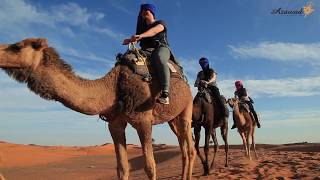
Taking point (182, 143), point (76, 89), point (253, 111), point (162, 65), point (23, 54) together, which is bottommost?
point (182, 143)

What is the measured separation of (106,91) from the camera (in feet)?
20.4

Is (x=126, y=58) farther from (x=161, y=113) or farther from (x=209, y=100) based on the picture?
(x=209, y=100)

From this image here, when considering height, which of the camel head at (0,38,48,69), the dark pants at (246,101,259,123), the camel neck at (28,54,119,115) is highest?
the dark pants at (246,101,259,123)

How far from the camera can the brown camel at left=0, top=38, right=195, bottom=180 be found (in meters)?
5.25

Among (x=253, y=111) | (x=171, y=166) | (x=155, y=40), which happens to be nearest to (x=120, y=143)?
(x=155, y=40)

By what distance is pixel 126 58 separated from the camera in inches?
261

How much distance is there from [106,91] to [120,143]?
0.88 m

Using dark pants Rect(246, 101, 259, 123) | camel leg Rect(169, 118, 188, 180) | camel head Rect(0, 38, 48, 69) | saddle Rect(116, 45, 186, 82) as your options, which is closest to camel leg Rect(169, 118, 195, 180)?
camel leg Rect(169, 118, 188, 180)

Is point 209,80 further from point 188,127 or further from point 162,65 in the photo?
point 162,65

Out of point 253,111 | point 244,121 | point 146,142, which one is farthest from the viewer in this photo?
point 253,111

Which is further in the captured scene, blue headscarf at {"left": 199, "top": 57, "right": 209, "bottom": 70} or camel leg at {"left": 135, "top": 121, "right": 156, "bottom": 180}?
blue headscarf at {"left": 199, "top": 57, "right": 209, "bottom": 70}

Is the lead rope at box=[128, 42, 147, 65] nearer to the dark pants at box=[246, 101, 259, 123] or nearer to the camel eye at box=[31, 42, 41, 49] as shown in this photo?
the camel eye at box=[31, 42, 41, 49]

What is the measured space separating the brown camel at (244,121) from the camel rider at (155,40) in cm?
1154

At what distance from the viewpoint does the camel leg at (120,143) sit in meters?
6.60
